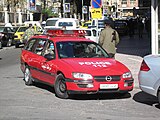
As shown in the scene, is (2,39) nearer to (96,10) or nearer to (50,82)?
(96,10)

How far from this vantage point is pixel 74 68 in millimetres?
9914

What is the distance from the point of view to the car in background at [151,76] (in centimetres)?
894

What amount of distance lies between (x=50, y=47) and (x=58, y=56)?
77cm

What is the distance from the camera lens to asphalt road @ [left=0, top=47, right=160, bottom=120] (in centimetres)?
834

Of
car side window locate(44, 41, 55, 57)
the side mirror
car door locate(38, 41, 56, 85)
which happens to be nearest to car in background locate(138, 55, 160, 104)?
car door locate(38, 41, 56, 85)

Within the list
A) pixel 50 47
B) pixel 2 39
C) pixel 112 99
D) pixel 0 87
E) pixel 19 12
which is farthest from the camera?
pixel 19 12

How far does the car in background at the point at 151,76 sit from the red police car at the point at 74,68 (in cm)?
86

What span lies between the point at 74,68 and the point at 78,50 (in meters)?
1.28

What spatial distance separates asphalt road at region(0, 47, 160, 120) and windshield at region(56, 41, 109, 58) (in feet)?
3.49

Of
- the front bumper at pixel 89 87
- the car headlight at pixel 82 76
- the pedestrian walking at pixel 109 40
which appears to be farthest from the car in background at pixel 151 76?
Answer: the pedestrian walking at pixel 109 40

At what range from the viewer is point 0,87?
481 inches

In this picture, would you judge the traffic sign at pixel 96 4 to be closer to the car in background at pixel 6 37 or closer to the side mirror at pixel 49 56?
the side mirror at pixel 49 56

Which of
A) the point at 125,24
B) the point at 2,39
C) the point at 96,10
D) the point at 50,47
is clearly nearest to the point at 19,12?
the point at 125,24

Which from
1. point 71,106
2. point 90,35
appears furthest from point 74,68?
point 90,35
